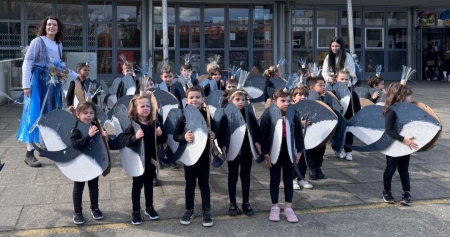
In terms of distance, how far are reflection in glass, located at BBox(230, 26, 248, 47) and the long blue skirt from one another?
39.8ft

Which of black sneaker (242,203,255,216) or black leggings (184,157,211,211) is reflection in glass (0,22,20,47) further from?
black sneaker (242,203,255,216)

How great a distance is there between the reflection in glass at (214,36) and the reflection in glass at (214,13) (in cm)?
26

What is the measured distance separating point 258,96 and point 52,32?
10.5 ft

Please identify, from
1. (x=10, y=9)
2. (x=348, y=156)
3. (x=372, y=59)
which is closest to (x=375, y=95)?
(x=348, y=156)

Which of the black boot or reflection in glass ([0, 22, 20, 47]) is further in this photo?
reflection in glass ([0, 22, 20, 47])

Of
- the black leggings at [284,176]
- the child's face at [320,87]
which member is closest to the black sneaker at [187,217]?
the black leggings at [284,176]

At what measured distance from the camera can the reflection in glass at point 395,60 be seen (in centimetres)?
2002

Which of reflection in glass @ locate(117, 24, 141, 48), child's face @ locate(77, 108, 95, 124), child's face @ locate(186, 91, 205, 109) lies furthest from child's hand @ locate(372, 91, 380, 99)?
reflection in glass @ locate(117, 24, 141, 48)

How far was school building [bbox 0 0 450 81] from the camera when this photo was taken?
1680 cm

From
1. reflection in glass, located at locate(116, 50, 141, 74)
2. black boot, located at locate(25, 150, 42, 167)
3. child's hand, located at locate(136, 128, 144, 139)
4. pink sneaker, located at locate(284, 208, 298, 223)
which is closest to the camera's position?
child's hand, located at locate(136, 128, 144, 139)

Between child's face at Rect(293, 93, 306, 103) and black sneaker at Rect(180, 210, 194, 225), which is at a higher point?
child's face at Rect(293, 93, 306, 103)

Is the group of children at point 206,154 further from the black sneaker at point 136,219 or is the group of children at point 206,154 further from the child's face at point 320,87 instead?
the child's face at point 320,87

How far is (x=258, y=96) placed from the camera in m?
7.75

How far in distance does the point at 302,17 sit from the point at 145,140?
603 inches
